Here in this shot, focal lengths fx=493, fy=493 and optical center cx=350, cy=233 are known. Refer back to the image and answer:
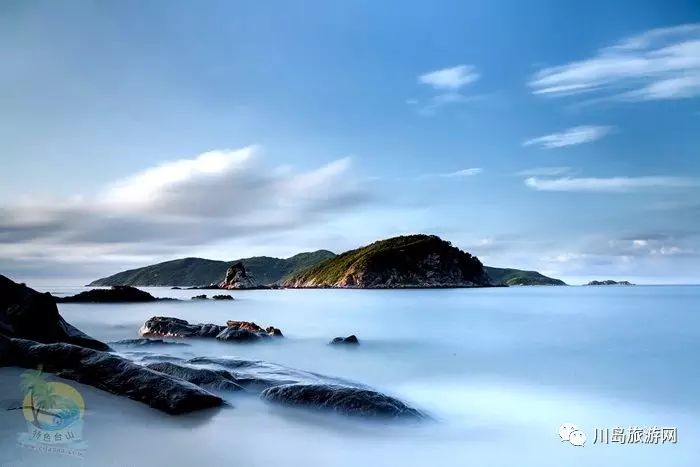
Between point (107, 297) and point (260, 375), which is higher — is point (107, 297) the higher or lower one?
the higher one

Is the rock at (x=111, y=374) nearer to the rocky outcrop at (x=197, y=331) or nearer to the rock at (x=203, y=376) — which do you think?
the rock at (x=203, y=376)

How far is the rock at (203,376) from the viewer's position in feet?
35.9

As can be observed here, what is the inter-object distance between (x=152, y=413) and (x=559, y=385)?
11597 millimetres

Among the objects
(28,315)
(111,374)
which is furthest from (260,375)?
(28,315)

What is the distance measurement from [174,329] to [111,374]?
15.3 m

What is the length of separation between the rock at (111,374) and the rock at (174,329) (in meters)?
13.2

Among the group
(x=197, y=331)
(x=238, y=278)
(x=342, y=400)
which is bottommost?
(x=197, y=331)

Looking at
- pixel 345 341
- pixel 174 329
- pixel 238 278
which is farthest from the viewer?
pixel 238 278

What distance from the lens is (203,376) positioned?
1125 centimetres

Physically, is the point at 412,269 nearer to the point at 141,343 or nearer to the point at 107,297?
the point at 107,297

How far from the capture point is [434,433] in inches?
352

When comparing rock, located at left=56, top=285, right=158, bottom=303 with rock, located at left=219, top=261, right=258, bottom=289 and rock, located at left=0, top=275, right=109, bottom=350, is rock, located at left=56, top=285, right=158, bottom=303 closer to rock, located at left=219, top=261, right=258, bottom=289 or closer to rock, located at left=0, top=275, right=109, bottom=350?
rock, located at left=0, top=275, right=109, bottom=350

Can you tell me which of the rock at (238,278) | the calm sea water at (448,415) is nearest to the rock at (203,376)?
the calm sea water at (448,415)

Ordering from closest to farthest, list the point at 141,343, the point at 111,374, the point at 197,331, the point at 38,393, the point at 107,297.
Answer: the point at 38,393
the point at 111,374
the point at 141,343
the point at 197,331
the point at 107,297
